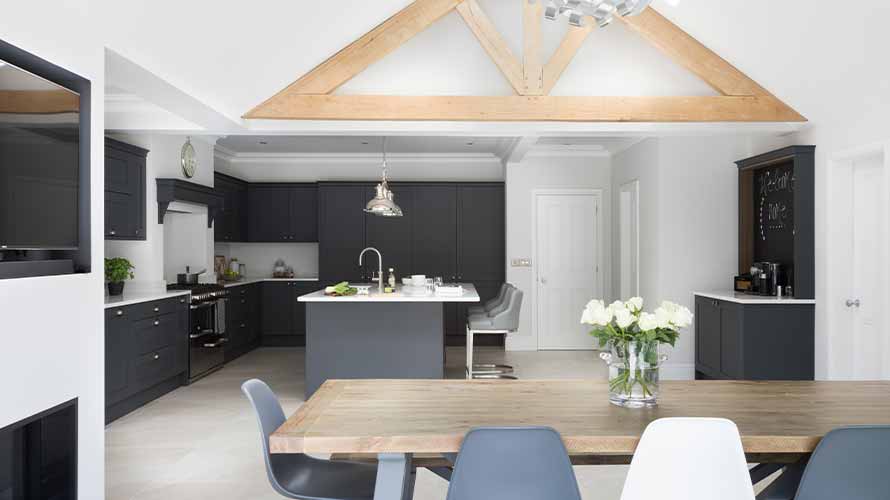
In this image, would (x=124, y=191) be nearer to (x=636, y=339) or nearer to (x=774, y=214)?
(x=636, y=339)

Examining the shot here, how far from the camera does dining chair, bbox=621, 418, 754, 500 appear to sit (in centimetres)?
188

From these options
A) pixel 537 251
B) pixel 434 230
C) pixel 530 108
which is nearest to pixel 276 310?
pixel 434 230

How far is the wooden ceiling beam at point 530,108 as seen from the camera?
5164 mm

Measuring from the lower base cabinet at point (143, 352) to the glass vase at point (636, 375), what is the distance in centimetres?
391

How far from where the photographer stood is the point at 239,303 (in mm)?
7793

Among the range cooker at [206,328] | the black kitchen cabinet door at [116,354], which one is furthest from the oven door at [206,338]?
the black kitchen cabinet door at [116,354]

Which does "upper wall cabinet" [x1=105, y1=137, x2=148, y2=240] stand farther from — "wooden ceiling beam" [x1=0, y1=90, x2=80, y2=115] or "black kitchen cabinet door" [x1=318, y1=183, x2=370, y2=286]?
"black kitchen cabinet door" [x1=318, y1=183, x2=370, y2=286]

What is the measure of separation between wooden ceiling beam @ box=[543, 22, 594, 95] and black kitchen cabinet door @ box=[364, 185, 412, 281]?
3912 mm

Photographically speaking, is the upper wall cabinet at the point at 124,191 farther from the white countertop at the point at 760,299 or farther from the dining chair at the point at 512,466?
the white countertop at the point at 760,299

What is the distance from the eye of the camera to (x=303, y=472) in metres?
2.54

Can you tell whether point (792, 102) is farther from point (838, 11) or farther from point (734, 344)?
point (734, 344)

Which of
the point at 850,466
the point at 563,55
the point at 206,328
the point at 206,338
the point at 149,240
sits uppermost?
the point at 563,55

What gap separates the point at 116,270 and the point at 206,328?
1285mm

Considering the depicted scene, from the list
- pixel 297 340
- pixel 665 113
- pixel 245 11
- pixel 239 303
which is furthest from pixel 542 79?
pixel 297 340
